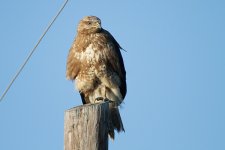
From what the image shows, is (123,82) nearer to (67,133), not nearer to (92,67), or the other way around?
(92,67)

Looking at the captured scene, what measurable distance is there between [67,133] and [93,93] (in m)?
4.35

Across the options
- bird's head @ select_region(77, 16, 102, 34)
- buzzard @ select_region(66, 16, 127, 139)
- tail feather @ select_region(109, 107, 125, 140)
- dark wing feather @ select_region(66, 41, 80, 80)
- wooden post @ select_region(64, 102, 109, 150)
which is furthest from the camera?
bird's head @ select_region(77, 16, 102, 34)

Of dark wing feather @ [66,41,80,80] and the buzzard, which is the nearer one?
the buzzard

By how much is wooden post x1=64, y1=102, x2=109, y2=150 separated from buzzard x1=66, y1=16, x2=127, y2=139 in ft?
12.0

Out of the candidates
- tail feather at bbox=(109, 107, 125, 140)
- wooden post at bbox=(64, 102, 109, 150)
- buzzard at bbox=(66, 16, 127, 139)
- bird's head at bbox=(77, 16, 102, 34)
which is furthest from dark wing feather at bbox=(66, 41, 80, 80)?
wooden post at bbox=(64, 102, 109, 150)

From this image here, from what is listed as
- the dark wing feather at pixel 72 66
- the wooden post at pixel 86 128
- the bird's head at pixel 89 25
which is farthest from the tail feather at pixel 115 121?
the wooden post at pixel 86 128

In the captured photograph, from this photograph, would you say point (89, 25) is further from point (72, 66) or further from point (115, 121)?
point (115, 121)

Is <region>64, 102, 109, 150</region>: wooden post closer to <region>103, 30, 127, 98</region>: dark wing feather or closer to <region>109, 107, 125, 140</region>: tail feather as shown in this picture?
<region>109, 107, 125, 140</region>: tail feather

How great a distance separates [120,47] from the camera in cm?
845

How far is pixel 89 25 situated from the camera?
27.8ft

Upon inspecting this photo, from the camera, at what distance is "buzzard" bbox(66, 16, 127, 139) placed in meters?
8.10

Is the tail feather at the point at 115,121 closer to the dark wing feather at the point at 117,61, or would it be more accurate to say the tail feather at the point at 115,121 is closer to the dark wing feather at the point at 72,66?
the dark wing feather at the point at 117,61

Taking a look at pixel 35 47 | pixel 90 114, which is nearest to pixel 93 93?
pixel 35 47

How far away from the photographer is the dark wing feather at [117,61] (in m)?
8.16
